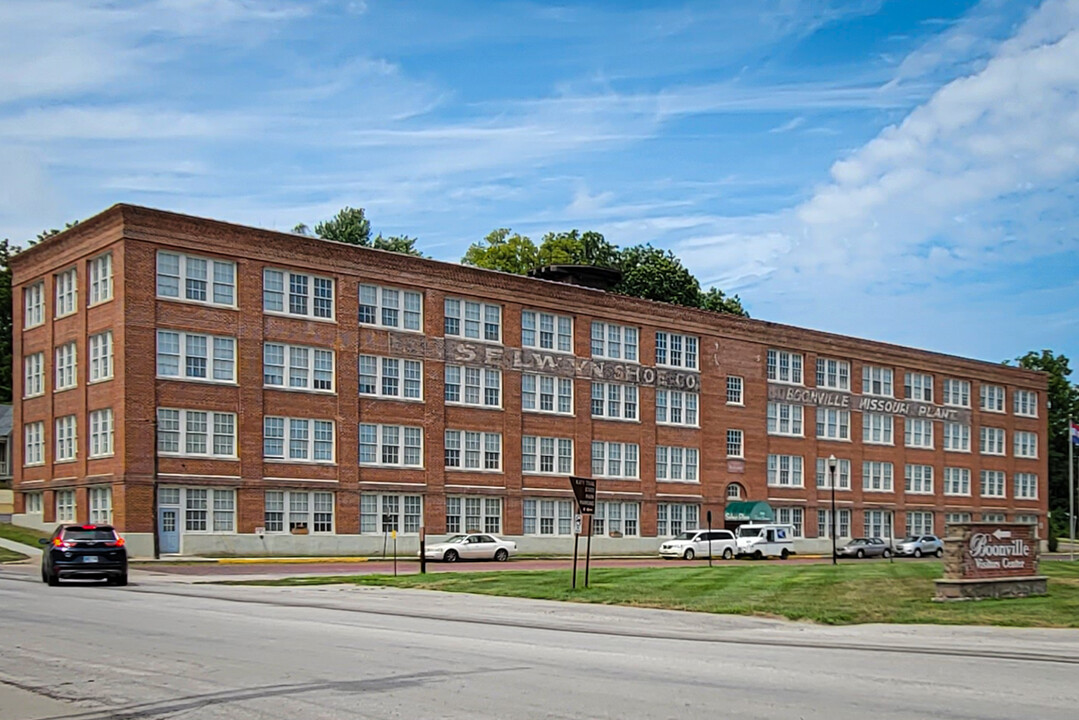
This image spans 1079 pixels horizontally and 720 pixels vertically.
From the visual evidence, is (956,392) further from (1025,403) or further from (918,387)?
(1025,403)

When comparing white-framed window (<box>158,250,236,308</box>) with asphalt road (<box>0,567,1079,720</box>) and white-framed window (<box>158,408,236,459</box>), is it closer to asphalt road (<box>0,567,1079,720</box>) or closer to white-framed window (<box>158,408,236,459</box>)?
white-framed window (<box>158,408,236,459</box>)

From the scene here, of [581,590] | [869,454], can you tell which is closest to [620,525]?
[869,454]

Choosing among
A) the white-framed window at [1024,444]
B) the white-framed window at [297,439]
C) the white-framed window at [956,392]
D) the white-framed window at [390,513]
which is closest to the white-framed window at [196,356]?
the white-framed window at [297,439]

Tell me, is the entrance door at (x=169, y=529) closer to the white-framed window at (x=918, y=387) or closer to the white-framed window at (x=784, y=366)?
the white-framed window at (x=784, y=366)

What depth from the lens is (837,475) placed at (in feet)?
266

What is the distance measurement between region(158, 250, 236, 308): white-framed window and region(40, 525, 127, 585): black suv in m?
19.7

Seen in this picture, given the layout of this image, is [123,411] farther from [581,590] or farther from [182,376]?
[581,590]

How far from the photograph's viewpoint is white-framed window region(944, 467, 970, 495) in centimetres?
8906

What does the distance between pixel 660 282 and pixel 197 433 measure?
51.6 meters

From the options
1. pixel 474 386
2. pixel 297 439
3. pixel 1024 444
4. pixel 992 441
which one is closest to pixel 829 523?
pixel 992 441

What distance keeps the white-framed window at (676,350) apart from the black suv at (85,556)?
138ft

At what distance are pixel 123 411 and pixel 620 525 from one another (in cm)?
2844

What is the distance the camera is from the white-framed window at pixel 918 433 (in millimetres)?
86375

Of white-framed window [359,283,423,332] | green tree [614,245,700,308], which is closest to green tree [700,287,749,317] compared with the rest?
green tree [614,245,700,308]
